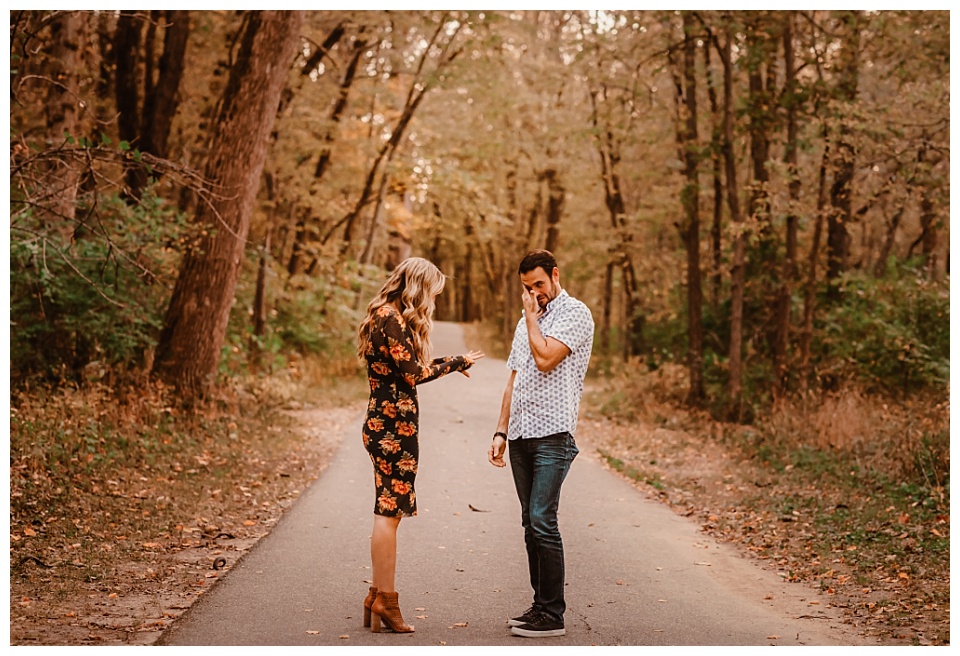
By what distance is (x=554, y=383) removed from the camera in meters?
5.22

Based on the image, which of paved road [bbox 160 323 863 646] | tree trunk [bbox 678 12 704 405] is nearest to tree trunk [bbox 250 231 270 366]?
tree trunk [bbox 678 12 704 405]

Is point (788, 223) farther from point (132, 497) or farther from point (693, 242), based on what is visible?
point (132, 497)

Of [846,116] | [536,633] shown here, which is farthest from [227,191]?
[536,633]

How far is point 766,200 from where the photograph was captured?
13820 mm

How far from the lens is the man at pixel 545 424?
5156 millimetres

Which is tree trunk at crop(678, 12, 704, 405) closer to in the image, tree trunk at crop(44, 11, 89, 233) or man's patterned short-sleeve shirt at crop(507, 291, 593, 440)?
tree trunk at crop(44, 11, 89, 233)

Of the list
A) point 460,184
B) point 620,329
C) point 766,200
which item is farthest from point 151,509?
point 620,329

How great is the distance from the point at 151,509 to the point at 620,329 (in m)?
28.4

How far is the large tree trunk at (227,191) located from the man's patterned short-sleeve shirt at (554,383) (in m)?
8.08

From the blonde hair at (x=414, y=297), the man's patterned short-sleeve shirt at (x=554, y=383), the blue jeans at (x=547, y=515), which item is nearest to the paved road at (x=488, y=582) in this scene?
the blue jeans at (x=547, y=515)

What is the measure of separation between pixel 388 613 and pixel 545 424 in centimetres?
135

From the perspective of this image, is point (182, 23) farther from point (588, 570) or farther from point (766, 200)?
point (588, 570)

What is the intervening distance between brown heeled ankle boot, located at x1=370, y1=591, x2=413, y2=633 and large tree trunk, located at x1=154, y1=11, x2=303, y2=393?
8.18 meters

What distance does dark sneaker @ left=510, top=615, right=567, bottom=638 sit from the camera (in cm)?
512
